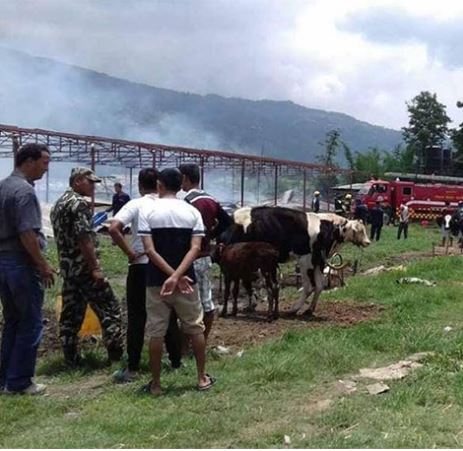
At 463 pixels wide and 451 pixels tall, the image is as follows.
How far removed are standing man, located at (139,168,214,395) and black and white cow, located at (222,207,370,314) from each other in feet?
15.9

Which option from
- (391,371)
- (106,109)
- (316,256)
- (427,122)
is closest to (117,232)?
(391,371)

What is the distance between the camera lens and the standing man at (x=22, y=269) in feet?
20.3

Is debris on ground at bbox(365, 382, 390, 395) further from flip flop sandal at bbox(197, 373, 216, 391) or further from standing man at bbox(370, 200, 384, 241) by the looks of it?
standing man at bbox(370, 200, 384, 241)

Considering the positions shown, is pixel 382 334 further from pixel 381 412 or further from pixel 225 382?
pixel 381 412

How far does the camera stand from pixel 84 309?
738cm

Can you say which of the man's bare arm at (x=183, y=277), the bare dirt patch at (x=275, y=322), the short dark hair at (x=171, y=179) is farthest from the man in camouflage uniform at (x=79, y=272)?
the bare dirt patch at (x=275, y=322)

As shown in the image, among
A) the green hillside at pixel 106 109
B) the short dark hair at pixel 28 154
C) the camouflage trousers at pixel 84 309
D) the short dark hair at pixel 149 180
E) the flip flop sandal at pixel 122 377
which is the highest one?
the green hillside at pixel 106 109

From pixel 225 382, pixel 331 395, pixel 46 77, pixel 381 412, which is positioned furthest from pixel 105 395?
pixel 46 77

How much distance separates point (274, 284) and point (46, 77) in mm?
67174

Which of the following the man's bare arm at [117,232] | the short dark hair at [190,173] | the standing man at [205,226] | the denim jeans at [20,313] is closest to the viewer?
the denim jeans at [20,313]

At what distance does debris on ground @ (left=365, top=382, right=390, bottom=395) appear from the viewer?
232 inches

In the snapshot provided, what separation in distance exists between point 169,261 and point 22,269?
1253mm

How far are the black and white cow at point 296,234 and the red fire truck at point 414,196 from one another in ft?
104

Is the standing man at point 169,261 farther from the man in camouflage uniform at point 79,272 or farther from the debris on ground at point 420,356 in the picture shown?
the debris on ground at point 420,356
